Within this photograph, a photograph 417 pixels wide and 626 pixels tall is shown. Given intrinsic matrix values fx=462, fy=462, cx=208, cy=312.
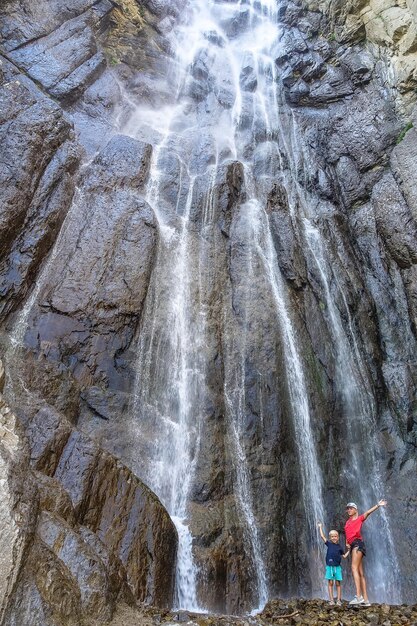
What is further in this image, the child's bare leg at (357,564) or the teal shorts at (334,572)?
the teal shorts at (334,572)

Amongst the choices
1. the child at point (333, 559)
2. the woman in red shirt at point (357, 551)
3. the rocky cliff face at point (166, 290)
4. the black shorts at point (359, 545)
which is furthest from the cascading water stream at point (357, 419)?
the black shorts at point (359, 545)

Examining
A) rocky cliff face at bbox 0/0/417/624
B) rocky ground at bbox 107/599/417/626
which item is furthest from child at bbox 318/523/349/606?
rocky cliff face at bbox 0/0/417/624

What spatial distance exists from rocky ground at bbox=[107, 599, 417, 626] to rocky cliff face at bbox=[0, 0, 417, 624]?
47 cm

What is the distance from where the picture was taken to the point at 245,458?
11.8 m

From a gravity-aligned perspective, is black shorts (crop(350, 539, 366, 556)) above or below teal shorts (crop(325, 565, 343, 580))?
above

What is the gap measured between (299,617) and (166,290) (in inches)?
366

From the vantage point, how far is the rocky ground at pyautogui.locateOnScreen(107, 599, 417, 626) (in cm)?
612

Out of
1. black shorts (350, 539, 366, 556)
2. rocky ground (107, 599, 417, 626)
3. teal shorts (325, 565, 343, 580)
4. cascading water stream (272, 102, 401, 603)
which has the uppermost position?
cascading water stream (272, 102, 401, 603)

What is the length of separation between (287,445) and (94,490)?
5426mm

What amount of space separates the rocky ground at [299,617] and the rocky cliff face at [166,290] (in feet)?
1.56

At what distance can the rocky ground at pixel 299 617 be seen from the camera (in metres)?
6.12

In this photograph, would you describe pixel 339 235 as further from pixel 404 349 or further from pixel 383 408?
pixel 383 408

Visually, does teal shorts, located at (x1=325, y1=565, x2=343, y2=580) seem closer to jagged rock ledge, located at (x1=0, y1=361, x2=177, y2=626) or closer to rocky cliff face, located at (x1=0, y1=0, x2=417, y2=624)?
rocky cliff face, located at (x1=0, y1=0, x2=417, y2=624)

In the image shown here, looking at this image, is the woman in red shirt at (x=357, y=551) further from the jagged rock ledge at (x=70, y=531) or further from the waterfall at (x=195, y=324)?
the jagged rock ledge at (x=70, y=531)
